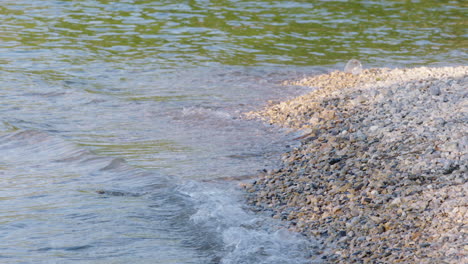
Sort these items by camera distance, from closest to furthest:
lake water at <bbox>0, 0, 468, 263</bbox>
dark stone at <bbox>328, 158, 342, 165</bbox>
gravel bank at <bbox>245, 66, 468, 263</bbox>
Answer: gravel bank at <bbox>245, 66, 468, 263</bbox> → lake water at <bbox>0, 0, 468, 263</bbox> → dark stone at <bbox>328, 158, 342, 165</bbox>

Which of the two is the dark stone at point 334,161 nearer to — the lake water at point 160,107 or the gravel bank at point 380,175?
the gravel bank at point 380,175

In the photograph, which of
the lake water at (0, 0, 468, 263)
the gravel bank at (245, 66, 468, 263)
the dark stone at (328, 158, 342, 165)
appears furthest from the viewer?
the dark stone at (328, 158, 342, 165)

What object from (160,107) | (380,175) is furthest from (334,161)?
(160,107)

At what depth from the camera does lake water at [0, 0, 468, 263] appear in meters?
6.24

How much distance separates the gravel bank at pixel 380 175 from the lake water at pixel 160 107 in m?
0.39

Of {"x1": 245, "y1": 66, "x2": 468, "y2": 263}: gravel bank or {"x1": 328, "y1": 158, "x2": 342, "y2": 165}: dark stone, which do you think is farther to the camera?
{"x1": 328, "y1": 158, "x2": 342, "y2": 165}: dark stone

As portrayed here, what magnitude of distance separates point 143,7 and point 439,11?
9.39m

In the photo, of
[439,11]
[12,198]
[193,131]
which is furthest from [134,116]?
[439,11]

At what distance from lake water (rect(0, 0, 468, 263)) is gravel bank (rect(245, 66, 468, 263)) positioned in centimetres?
39

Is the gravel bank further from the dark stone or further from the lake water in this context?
the lake water

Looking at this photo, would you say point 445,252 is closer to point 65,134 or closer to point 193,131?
point 193,131

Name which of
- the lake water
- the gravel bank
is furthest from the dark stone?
the lake water

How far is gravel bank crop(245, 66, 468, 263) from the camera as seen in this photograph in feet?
18.6

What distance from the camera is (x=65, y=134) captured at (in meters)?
9.53
